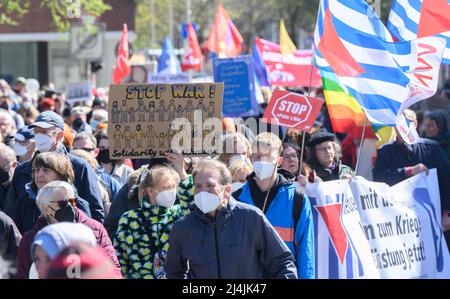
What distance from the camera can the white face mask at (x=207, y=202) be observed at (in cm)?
569

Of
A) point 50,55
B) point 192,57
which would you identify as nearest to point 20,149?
point 192,57

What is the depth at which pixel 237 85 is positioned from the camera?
580 inches

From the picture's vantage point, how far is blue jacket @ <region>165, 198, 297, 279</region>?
5652 mm

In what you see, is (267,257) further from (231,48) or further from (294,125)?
(231,48)

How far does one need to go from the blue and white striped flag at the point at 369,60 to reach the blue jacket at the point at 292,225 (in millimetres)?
1381

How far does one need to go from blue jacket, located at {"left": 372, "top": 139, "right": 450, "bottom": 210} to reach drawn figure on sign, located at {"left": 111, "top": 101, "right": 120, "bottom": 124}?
2.35 m

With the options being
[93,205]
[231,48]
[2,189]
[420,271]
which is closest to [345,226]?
[420,271]

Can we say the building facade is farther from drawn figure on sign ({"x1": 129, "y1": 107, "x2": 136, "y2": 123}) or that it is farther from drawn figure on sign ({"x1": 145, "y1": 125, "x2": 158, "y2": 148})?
drawn figure on sign ({"x1": 145, "y1": 125, "x2": 158, "y2": 148})

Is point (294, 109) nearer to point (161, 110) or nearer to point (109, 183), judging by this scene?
point (161, 110)

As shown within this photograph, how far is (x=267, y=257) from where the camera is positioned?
18.7 ft

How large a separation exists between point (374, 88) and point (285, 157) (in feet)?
3.83

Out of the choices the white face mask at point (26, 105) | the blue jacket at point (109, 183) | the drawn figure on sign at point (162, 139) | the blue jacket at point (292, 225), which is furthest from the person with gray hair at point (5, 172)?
the white face mask at point (26, 105)

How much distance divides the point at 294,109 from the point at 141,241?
1723 mm

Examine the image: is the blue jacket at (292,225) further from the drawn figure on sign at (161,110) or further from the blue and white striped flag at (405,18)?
the blue and white striped flag at (405,18)
